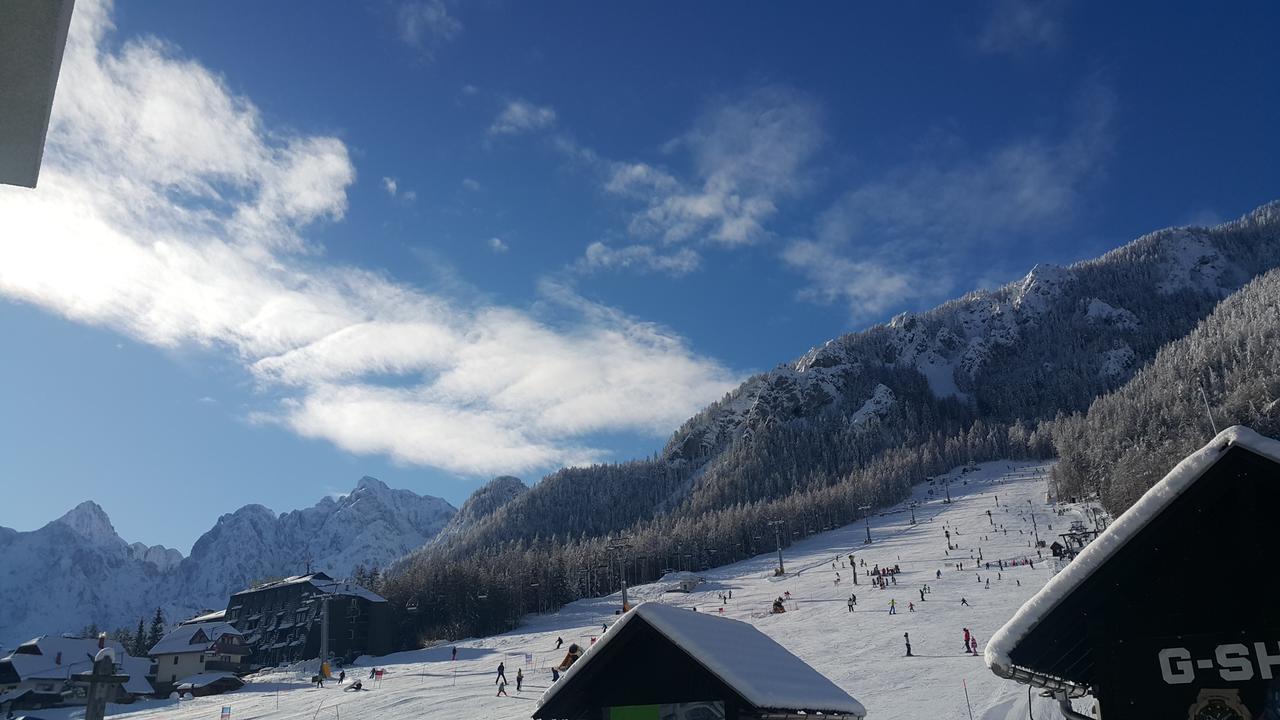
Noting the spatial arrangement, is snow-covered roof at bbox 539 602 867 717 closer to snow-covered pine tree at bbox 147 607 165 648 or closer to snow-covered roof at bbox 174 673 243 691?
snow-covered roof at bbox 174 673 243 691

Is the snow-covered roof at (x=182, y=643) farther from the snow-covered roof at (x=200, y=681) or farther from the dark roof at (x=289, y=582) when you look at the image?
the dark roof at (x=289, y=582)

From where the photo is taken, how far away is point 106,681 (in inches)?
786

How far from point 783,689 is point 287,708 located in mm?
40761

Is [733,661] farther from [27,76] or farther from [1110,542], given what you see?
[27,76]

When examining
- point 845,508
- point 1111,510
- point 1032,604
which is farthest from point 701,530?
point 1032,604

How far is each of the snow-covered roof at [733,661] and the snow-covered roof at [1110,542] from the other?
5.25 meters

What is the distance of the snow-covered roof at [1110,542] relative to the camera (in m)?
6.77

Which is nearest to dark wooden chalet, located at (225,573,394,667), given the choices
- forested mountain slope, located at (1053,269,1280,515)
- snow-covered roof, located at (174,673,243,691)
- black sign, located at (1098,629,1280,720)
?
snow-covered roof, located at (174,673,243,691)

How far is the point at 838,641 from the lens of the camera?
4619 cm

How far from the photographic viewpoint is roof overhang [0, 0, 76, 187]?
84.9 inches

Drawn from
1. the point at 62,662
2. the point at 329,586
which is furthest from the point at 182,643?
the point at 329,586

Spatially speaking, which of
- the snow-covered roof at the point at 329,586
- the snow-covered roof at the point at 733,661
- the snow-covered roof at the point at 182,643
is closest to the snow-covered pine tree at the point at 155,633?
the snow-covered roof at the point at 329,586

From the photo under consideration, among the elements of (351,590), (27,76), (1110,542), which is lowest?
(1110,542)

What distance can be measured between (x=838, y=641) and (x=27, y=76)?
1908 inches
